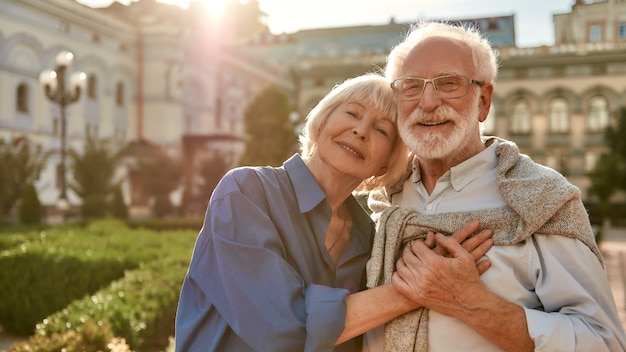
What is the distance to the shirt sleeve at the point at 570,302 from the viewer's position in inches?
82.9

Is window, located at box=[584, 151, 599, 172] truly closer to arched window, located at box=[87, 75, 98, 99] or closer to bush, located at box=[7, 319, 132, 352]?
arched window, located at box=[87, 75, 98, 99]

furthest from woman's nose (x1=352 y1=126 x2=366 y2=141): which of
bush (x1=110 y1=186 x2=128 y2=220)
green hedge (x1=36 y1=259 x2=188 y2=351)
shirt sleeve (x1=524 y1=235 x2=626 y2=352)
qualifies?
bush (x1=110 y1=186 x2=128 y2=220)

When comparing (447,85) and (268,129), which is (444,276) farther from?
(268,129)

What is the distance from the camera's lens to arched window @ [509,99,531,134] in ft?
121

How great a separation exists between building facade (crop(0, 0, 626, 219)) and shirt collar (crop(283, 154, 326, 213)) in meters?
26.4

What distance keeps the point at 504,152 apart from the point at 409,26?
2.65 feet

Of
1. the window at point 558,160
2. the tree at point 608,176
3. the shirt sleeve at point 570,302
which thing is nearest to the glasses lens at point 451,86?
the shirt sleeve at point 570,302

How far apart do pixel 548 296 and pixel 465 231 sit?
1.17 feet

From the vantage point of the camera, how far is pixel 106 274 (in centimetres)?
777

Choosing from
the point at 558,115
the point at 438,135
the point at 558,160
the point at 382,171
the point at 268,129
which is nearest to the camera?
the point at 438,135

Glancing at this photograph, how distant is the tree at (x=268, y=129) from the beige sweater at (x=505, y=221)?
18361 millimetres

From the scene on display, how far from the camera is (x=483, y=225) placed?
2330 mm

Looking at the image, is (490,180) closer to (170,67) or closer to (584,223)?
(584,223)

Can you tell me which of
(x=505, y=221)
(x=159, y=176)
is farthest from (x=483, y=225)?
(x=159, y=176)
